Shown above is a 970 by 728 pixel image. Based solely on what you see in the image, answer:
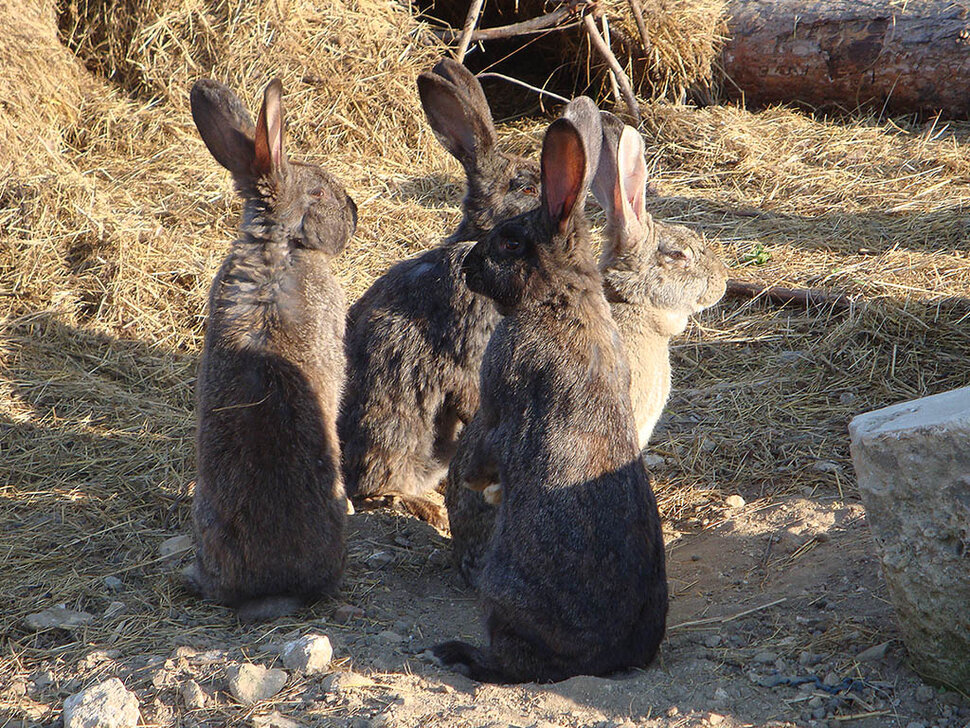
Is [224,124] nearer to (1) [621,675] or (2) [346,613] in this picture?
(2) [346,613]

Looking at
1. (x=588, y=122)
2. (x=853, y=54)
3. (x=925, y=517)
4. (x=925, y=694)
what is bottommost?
(x=925, y=694)

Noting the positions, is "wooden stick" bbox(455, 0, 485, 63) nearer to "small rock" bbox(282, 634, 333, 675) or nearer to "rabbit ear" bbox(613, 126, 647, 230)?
"rabbit ear" bbox(613, 126, 647, 230)

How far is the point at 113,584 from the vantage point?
461 centimetres

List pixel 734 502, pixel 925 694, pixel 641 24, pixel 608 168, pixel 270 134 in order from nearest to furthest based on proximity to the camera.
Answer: pixel 925 694 < pixel 270 134 < pixel 608 168 < pixel 734 502 < pixel 641 24

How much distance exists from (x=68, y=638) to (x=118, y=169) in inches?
201

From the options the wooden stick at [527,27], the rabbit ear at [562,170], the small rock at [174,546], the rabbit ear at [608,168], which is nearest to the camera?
the rabbit ear at [562,170]

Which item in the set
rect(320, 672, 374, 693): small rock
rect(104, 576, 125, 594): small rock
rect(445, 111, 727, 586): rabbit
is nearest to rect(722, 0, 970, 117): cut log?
rect(445, 111, 727, 586): rabbit

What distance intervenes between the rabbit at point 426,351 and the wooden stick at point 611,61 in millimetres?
4205

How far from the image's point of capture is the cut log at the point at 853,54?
9.55m

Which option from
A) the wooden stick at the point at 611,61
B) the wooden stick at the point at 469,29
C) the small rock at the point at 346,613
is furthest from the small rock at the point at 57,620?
the wooden stick at the point at 611,61

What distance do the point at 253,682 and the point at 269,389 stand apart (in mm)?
1255

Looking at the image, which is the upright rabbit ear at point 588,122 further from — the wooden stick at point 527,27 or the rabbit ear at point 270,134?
the wooden stick at point 527,27

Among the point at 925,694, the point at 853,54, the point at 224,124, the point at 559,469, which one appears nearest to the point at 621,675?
the point at 559,469

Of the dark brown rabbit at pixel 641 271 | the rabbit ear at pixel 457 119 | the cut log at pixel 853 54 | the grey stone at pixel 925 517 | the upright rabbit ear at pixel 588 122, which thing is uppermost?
the cut log at pixel 853 54
